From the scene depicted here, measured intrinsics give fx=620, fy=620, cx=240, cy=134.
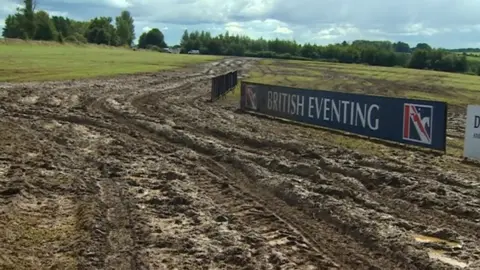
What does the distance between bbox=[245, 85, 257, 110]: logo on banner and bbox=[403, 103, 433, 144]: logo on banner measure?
8763 millimetres

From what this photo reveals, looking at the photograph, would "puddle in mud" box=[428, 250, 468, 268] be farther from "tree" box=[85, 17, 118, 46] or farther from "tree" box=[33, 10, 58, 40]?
"tree" box=[85, 17, 118, 46]

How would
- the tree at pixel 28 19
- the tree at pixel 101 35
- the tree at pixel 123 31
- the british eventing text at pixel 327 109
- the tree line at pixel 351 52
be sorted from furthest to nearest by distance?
the tree at pixel 123 31 < the tree at pixel 101 35 < the tree at pixel 28 19 < the tree line at pixel 351 52 < the british eventing text at pixel 327 109

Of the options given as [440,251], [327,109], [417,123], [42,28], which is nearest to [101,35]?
[42,28]

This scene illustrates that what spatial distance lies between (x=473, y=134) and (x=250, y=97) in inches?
454

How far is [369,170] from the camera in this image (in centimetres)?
1233

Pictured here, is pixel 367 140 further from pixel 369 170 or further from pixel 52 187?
pixel 52 187

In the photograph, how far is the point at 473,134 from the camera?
1478cm

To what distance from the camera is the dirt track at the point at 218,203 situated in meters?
7.08

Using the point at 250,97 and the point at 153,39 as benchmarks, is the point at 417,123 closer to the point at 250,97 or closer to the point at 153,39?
the point at 250,97

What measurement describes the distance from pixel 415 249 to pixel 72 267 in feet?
13.0

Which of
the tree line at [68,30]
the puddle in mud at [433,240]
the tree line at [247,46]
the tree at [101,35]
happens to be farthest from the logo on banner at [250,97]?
the tree at [101,35]

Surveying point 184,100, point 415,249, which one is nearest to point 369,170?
point 415,249

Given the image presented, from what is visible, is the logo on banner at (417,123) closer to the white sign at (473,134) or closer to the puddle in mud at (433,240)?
the white sign at (473,134)

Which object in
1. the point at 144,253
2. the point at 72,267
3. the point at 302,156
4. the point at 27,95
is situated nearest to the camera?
the point at 72,267
